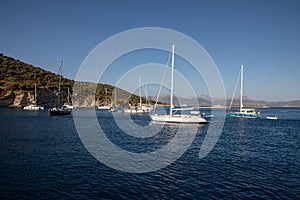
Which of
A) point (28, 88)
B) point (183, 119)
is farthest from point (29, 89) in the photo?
point (183, 119)

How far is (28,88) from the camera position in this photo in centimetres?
11912

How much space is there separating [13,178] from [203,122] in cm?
4384

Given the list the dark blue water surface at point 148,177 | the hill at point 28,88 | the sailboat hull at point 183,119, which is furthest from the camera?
the hill at point 28,88

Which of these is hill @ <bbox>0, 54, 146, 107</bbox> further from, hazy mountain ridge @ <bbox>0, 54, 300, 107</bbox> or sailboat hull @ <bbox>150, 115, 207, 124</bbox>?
sailboat hull @ <bbox>150, 115, 207, 124</bbox>

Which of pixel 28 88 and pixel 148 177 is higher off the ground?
pixel 28 88

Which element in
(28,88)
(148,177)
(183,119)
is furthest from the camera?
(28,88)

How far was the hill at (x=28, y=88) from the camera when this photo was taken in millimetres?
114375

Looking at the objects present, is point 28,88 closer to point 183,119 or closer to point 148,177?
point 183,119

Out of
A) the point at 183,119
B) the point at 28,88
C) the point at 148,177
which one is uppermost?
the point at 28,88

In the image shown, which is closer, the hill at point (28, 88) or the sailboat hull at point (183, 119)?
the sailboat hull at point (183, 119)

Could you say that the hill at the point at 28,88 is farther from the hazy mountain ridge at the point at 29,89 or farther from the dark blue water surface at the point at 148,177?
the dark blue water surface at the point at 148,177

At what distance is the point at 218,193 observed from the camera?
13172mm

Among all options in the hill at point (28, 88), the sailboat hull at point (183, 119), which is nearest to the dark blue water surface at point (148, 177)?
the sailboat hull at point (183, 119)

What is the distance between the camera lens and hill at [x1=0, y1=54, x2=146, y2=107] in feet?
375
